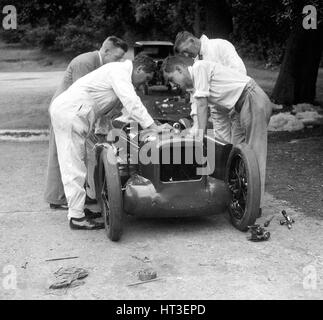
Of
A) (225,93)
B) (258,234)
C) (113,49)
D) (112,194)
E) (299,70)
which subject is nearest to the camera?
(112,194)

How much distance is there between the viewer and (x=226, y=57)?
6.47m

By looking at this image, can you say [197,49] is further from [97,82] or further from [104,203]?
[104,203]

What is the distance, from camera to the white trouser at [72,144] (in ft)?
18.2

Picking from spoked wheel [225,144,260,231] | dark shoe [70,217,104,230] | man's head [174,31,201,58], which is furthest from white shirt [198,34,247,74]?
dark shoe [70,217,104,230]

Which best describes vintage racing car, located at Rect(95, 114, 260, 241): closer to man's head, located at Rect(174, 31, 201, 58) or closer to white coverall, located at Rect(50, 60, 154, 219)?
white coverall, located at Rect(50, 60, 154, 219)

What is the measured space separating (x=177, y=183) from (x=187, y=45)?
63.2 inches

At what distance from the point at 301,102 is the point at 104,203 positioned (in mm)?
9039

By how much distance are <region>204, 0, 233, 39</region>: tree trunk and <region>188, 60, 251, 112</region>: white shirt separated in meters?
8.86

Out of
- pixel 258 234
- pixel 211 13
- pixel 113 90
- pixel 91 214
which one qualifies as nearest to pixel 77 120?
pixel 113 90

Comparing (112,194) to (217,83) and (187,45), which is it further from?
(187,45)

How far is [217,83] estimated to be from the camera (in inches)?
222

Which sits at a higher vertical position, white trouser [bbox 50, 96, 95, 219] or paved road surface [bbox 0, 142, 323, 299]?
white trouser [bbox 50, 96, 95, 219]

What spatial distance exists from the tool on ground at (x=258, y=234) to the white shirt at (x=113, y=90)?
1315 mm

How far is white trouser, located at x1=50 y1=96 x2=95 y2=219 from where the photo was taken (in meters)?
5.54
